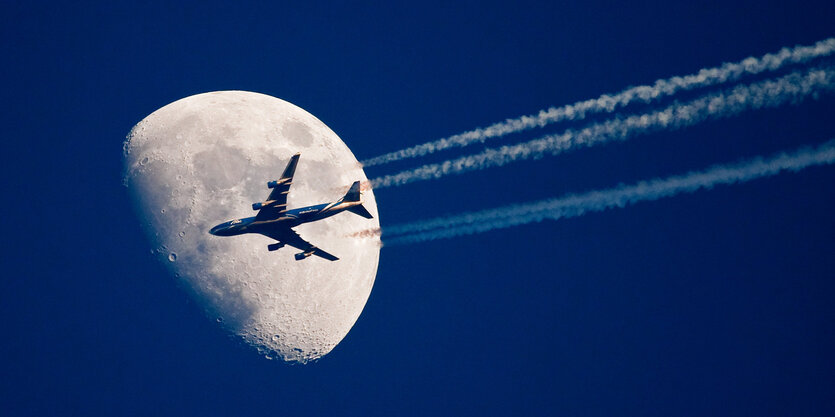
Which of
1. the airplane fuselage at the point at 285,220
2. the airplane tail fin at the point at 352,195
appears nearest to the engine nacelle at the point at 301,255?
the airplane fuselage at the point at 285,220

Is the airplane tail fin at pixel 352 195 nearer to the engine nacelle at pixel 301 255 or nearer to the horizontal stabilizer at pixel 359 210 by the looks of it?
the horizontal stabilizer at pixel 359 210

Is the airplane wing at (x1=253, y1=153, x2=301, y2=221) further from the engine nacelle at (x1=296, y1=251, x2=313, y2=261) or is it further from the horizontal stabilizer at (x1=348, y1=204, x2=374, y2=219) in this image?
the horizontal stabilizer at (x1=348, y1=204, x2=374, y2=219)

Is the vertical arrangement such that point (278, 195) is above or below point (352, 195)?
below

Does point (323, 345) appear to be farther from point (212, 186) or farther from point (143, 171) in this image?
point (143, 171)

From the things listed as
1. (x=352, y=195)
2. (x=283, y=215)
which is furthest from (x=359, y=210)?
(x=283, y=215)

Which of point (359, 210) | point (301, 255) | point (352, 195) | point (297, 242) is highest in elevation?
point (352, 195)

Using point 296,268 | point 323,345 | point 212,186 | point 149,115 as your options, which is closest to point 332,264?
point 296,268

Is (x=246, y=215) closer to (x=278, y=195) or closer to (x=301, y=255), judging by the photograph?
(x=278, y=195)
